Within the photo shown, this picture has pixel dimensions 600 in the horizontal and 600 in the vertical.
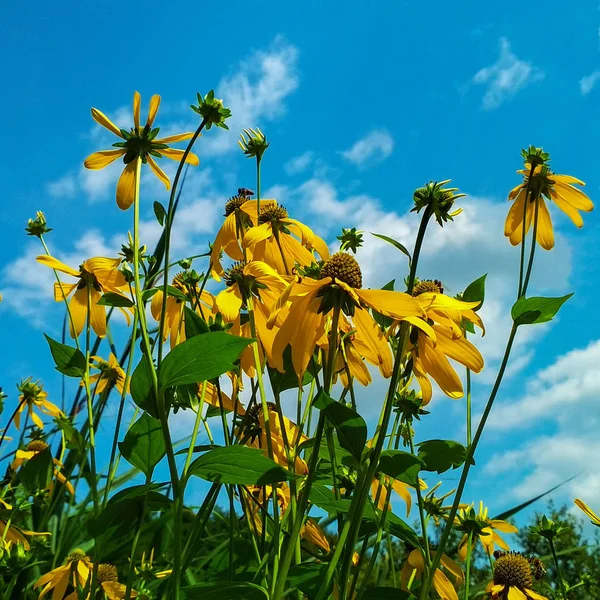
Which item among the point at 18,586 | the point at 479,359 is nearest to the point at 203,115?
the point at 479,359

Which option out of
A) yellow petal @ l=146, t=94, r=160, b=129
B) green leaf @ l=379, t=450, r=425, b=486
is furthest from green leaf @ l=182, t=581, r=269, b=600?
yellow petal @ l=146, t=94, r=160, b=129

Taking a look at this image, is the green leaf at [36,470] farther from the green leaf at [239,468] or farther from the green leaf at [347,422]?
the green leaf at [347,422]

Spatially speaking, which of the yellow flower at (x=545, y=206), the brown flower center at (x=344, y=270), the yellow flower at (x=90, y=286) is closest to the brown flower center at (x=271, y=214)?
the yellow flower at (x=90, y=286)

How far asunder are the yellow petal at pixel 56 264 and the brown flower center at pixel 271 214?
453 millimetres

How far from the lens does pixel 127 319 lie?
1.75m

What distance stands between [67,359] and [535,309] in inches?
36.3

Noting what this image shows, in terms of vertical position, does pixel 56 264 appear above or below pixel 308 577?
above

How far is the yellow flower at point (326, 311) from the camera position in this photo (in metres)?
0.95

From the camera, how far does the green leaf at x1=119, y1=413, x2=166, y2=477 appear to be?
1.05 meters

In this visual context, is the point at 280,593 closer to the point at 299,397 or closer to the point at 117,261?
the point at 299,397

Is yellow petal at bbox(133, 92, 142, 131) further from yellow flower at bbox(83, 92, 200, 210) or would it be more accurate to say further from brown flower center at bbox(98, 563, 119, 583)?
brown flower center at bbox(98, 563, 119, 583)

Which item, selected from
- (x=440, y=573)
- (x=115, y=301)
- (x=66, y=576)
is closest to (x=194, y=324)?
(x=115, y=301)

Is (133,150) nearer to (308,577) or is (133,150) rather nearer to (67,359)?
(67,359)

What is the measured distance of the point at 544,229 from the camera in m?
1.72
